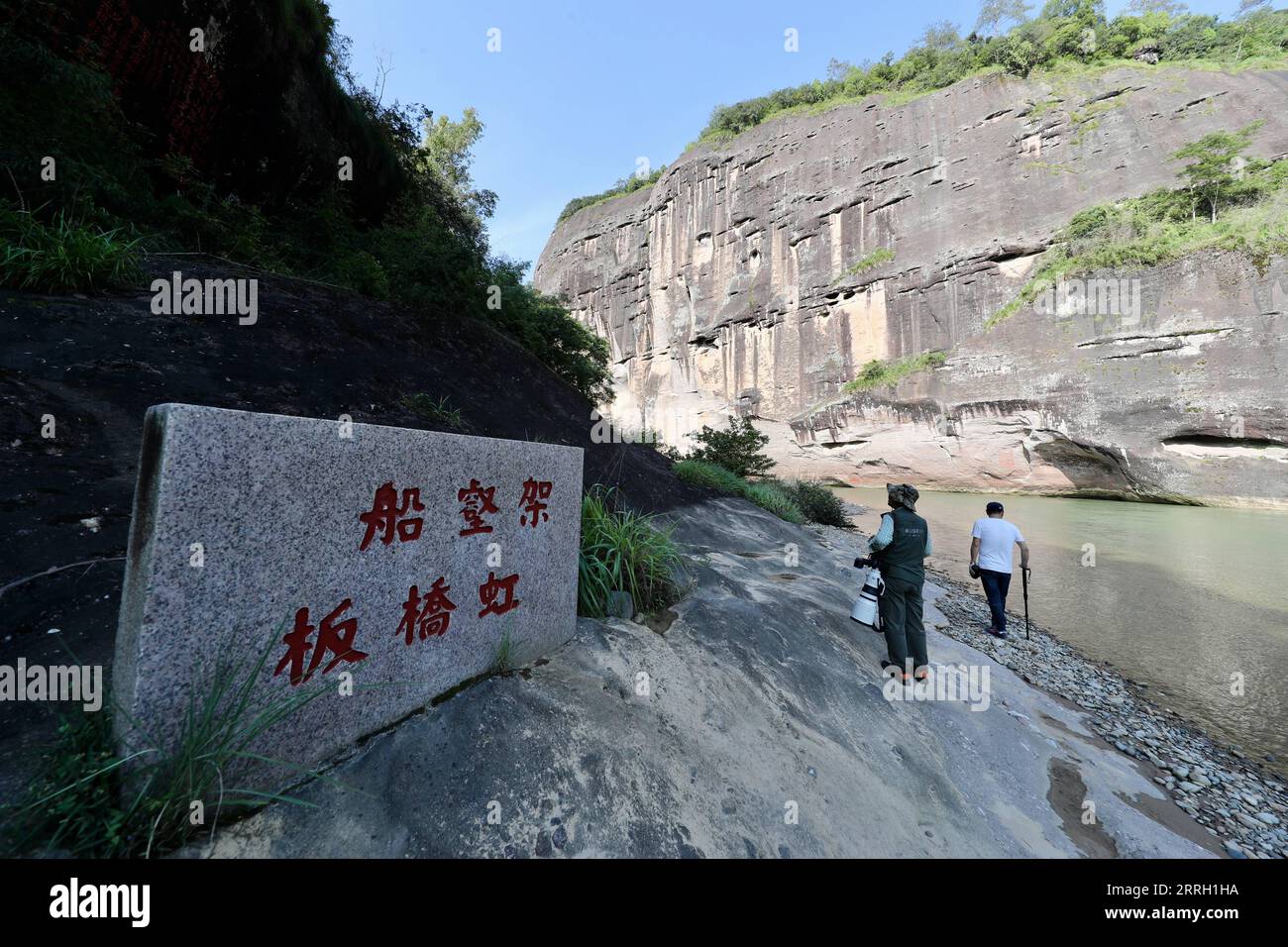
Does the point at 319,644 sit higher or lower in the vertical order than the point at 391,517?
lower

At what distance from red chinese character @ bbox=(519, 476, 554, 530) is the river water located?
5.42m

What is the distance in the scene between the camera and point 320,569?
5.22 ft

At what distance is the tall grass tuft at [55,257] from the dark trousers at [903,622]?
6.92m

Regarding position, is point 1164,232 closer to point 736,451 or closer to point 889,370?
point 889,370

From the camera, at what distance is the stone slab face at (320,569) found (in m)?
1.25

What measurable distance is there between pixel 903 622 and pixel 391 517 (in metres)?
3.48

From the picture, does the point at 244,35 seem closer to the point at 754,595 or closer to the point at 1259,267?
the point at 754,595

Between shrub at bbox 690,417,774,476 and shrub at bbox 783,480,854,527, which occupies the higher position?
shrub at bbox 690,417,774,476

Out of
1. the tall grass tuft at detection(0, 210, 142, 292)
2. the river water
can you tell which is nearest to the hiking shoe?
the river water

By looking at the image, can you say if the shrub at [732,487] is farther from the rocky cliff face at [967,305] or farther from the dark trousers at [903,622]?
the rocky cliff face at [967,305]

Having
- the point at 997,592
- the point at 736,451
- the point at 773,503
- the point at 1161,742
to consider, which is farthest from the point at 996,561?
the point at 736,451

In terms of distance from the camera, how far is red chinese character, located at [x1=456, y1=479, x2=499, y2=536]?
2122 mm

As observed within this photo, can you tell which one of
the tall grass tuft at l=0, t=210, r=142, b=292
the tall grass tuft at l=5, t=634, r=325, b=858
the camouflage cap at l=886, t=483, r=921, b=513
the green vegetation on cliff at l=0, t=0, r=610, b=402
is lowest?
the tall grass tuft at l=5, t=634, r=325, b=858

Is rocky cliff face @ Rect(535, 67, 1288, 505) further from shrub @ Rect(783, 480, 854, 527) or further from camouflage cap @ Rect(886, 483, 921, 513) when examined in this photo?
camouflage cap @ Rect(886, 483, 921, 513)
